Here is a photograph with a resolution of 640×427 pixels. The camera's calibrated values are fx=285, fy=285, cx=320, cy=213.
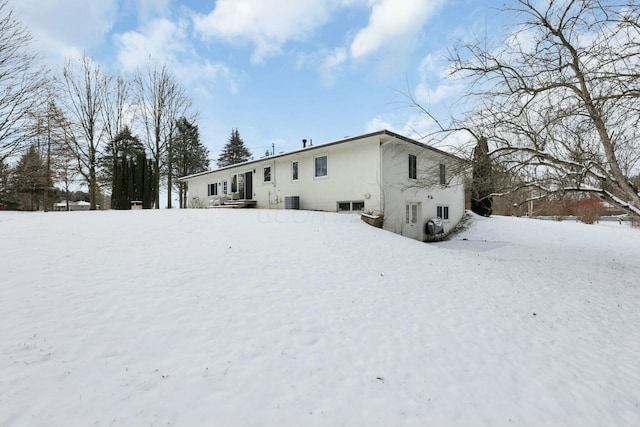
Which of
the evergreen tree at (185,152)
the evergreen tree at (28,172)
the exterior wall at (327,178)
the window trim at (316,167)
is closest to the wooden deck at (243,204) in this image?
the exterior wall at (327,178)

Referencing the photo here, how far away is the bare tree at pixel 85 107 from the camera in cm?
2189

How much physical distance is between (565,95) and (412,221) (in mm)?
8480

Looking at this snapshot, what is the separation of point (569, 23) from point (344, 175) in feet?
28.2

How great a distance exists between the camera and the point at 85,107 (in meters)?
22.4

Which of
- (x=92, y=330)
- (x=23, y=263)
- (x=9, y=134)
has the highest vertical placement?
(x=9, y=134)

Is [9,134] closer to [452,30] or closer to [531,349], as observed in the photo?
[452,30]

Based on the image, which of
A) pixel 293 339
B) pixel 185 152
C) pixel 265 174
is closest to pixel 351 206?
pixel 265 174

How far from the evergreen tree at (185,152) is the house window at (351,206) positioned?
20.0 m

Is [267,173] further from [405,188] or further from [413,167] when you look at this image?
[405,188]

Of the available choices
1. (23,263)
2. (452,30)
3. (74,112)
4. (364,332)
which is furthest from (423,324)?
(74,112)

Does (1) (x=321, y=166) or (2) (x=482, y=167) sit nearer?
(2) (x=482, y=167)

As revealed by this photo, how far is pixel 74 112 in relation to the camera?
22188 mm

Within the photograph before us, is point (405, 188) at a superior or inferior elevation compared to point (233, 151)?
inferior

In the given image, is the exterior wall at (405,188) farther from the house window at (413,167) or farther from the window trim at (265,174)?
the window trim at (265,174)
